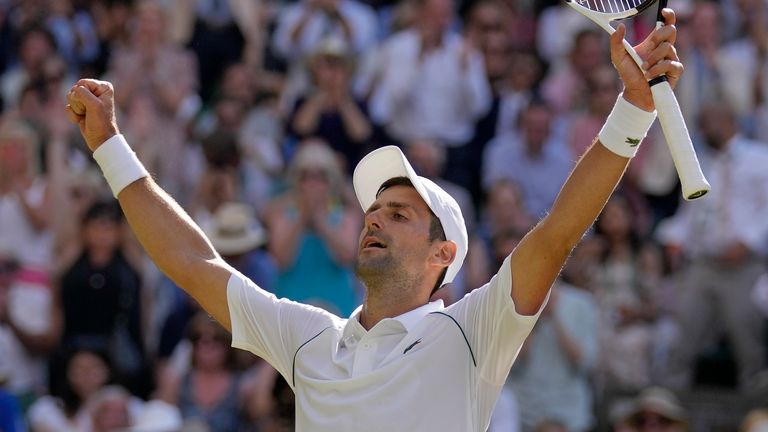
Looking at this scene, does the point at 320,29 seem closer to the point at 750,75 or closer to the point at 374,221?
the point at 750,75

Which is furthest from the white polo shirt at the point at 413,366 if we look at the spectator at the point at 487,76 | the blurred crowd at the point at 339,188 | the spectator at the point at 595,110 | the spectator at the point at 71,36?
the spectator at the point at 71,36

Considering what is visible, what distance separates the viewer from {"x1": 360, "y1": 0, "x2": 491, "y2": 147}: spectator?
1191 cm

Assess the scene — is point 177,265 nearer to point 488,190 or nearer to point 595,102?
point 488,190

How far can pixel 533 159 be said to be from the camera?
1134 cm

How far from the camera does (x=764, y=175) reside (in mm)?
10453

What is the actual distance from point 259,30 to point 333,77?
1.43 metres

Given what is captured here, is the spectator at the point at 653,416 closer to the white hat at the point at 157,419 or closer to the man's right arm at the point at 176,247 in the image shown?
the white hat at the point at 157,419

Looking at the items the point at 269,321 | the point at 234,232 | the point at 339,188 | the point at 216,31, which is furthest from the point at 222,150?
the point at 269,321

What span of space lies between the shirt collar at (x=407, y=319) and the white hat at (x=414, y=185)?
0.74 ft

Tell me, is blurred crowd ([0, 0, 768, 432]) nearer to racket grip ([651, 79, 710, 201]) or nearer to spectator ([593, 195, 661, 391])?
spectator ([593, 195, 661, 391])

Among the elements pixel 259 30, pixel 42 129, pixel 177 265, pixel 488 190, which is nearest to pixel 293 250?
pixel 488 190

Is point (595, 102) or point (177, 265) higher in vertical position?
point (177, 265)

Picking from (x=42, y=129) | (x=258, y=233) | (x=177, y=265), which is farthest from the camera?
(x=42, y=129)

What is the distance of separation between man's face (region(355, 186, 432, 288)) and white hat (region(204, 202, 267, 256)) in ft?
15.2
